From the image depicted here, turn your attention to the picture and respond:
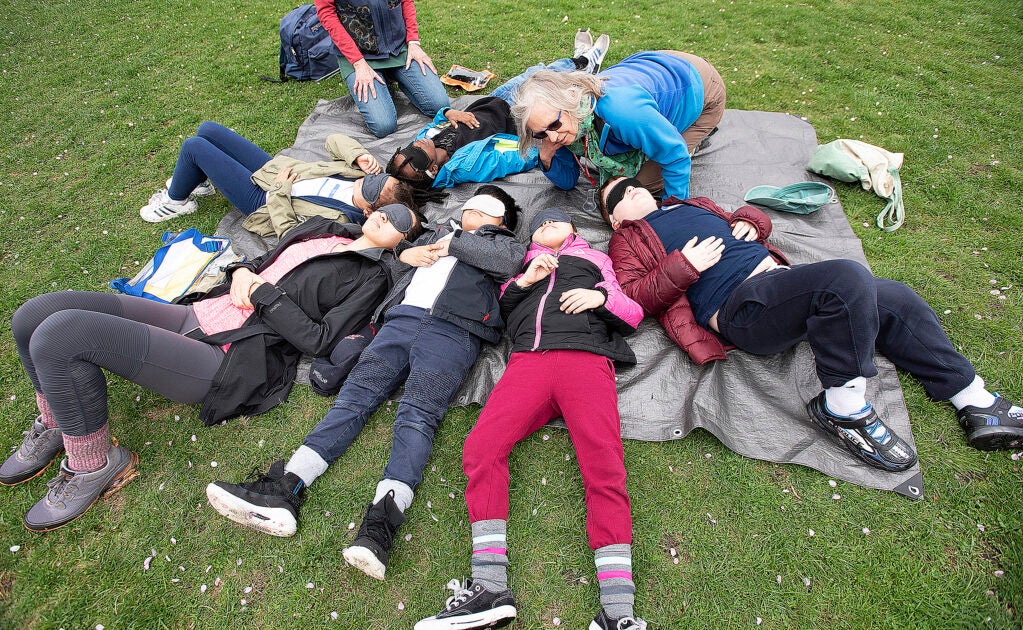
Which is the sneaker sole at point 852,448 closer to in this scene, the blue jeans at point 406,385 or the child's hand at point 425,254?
the blue jeans at point 406,385

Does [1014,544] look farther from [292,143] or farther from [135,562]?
[292,143]

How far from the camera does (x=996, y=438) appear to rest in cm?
362

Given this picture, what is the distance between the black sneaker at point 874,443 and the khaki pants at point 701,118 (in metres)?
2.88

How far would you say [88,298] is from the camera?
3.99 meters

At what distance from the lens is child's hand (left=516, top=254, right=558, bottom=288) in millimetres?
4270

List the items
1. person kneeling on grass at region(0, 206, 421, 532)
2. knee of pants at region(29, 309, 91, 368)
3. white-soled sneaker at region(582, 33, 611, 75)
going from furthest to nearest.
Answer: white-soled sneaker at region(582, 33, 611, 75) < person kneeling on grass at region(0, 206, 421, 532) < knee of pants at region(29, 309, 91, 368)

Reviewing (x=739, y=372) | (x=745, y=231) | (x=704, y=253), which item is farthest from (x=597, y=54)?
(x=739, y=372)

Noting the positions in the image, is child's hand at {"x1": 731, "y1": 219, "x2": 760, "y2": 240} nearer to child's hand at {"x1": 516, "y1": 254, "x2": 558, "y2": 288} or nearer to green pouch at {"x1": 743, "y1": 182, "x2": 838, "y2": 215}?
green pouch at {"x1": 743, "y1": 182, "x2": 838, "y2": 215}

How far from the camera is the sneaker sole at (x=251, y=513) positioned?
3.52m

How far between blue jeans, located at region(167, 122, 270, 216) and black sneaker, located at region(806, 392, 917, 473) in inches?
239

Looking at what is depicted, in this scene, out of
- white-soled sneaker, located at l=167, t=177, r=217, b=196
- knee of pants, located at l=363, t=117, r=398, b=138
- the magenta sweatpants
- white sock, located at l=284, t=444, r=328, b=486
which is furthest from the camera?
knee of pants, located at l=363, t=117, r=398, b=138

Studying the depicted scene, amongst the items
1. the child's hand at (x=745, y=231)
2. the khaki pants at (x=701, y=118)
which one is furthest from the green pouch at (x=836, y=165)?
the child's hand at (x=745, y=231)

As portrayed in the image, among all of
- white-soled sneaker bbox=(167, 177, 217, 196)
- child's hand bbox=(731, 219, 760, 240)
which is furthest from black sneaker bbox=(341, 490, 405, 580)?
white-soled sneaker bbox=(167, 177, 217, 196)

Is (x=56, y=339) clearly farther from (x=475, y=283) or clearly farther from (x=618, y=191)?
(x=618, y=191)
